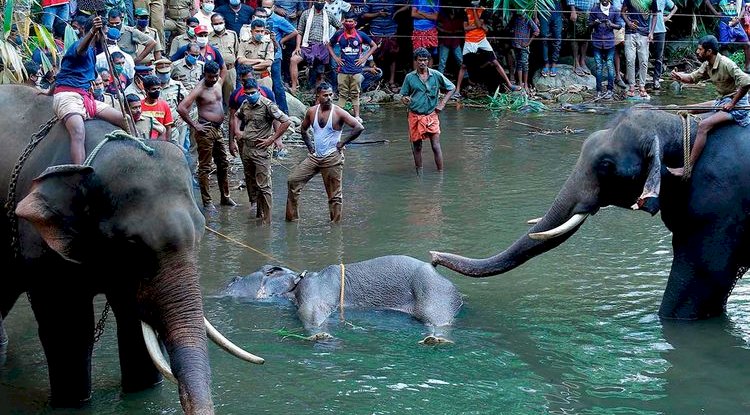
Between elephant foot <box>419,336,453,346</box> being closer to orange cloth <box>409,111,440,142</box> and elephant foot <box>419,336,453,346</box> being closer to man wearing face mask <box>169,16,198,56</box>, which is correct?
orange cloth <box>409,111,440,142</box>

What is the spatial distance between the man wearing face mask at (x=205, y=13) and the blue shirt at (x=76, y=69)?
26.8 feet

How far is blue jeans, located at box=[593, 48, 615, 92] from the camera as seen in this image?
20.1 m

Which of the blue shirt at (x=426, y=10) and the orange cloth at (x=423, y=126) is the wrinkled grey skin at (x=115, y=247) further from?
the blue shirt at (x=426, y=10)

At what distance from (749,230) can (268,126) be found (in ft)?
19.1

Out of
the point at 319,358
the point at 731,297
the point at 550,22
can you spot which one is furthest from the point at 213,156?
the point at 550,22

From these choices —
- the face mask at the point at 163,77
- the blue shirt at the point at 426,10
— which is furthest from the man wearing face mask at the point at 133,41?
the blue shirt at the point at 426,10

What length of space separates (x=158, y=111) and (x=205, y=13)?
15.8 feet

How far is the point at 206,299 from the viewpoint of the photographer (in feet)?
29.8

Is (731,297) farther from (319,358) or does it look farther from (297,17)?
(297,17)

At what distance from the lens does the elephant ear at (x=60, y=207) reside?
5.80 meters

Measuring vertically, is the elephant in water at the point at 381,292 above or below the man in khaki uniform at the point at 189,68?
below

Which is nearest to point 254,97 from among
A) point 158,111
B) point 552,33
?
point 158,111

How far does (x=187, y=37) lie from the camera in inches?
592

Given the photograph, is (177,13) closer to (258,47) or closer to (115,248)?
(258,47)
